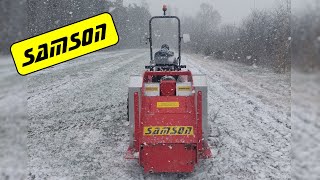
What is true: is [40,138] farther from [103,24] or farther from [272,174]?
→ [272,174]

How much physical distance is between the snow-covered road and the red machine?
22cm

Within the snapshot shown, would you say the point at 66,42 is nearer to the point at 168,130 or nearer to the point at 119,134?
the point at 119,134

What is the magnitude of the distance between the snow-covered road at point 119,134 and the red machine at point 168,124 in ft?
0.73

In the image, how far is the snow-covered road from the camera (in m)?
4.20

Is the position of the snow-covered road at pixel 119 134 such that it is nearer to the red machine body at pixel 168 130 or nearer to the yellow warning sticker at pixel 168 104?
the red machine body at pixel 168 130

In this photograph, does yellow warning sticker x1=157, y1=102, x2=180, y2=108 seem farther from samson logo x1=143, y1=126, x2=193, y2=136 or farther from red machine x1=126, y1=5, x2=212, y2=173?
samson logo x1=143, y1=126, x2=193, y2=136

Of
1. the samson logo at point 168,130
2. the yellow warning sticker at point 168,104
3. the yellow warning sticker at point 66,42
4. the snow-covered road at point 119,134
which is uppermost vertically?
the yellow warning sticker at point 66,42

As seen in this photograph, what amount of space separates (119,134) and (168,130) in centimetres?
181

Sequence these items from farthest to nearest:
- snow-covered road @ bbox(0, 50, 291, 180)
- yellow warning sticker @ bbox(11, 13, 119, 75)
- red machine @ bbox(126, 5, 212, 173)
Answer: yellow warning sticker @ bbox(11, 13, 119, 75)
snow-covered road @ bbox(0, 50, 291, 180)
red machine @ bbox(126, 5, 212, 173)

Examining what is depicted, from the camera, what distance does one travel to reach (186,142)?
390cm

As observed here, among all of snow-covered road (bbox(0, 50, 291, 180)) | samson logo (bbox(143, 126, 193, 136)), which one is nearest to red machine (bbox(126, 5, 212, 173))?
samson logo (bbox(143, 126, 193, 136))

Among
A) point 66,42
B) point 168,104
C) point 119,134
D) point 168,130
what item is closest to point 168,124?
point 168,130

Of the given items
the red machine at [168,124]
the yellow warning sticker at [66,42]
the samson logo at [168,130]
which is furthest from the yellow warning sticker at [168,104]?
the yellow warning sticker at [66,42]

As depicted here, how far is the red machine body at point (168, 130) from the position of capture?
3904 mm
